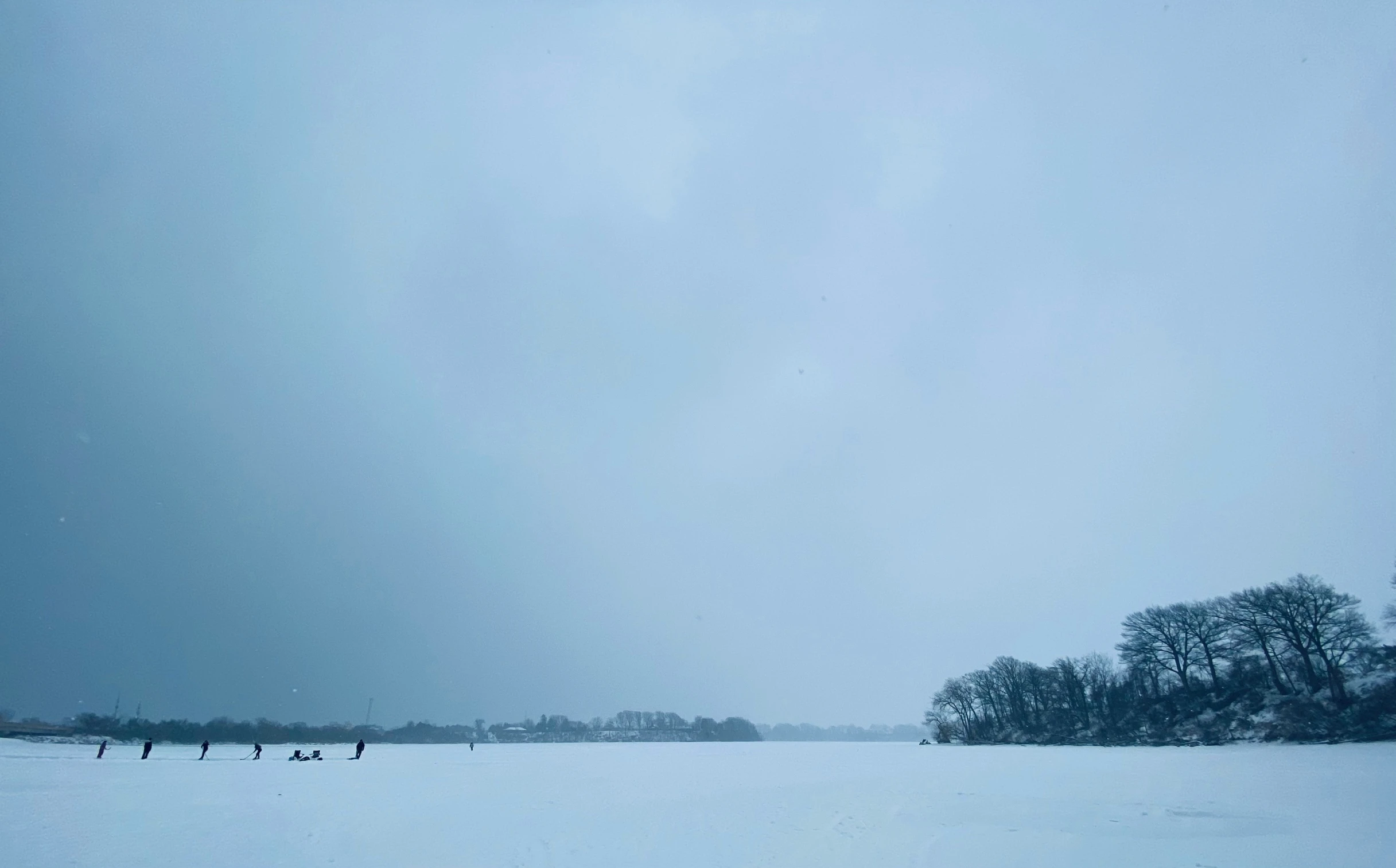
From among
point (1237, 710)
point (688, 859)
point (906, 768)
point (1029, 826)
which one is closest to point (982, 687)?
point (1237, 710)

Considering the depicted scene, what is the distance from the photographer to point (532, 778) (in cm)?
3138

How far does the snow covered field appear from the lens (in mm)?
13016

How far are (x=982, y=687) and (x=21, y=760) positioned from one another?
112 meters

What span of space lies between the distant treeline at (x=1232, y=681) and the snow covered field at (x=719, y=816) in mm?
13816

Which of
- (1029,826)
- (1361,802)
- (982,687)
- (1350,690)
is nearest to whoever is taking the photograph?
(1029,826)

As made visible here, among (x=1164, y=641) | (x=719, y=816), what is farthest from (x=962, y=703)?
(x=719, y=816)

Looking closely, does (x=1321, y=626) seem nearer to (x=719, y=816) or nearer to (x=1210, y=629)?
(x=1210, y=629)

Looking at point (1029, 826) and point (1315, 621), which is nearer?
point (1029, 826)

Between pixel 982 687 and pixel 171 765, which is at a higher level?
pixel 982 687

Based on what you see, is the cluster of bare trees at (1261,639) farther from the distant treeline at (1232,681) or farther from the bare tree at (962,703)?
the bare tree at (962,703)

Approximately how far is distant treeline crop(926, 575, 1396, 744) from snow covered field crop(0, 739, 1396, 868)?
1382 centimetres

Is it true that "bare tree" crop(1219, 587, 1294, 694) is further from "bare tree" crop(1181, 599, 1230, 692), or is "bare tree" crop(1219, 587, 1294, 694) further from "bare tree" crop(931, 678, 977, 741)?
"bare tree" crop(931, 678, 977, 741)

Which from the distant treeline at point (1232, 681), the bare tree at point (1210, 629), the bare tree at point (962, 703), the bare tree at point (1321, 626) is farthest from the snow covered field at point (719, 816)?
the bare tree at point (962, 703)

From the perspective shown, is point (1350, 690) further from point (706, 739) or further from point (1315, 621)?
point (706, 739)
